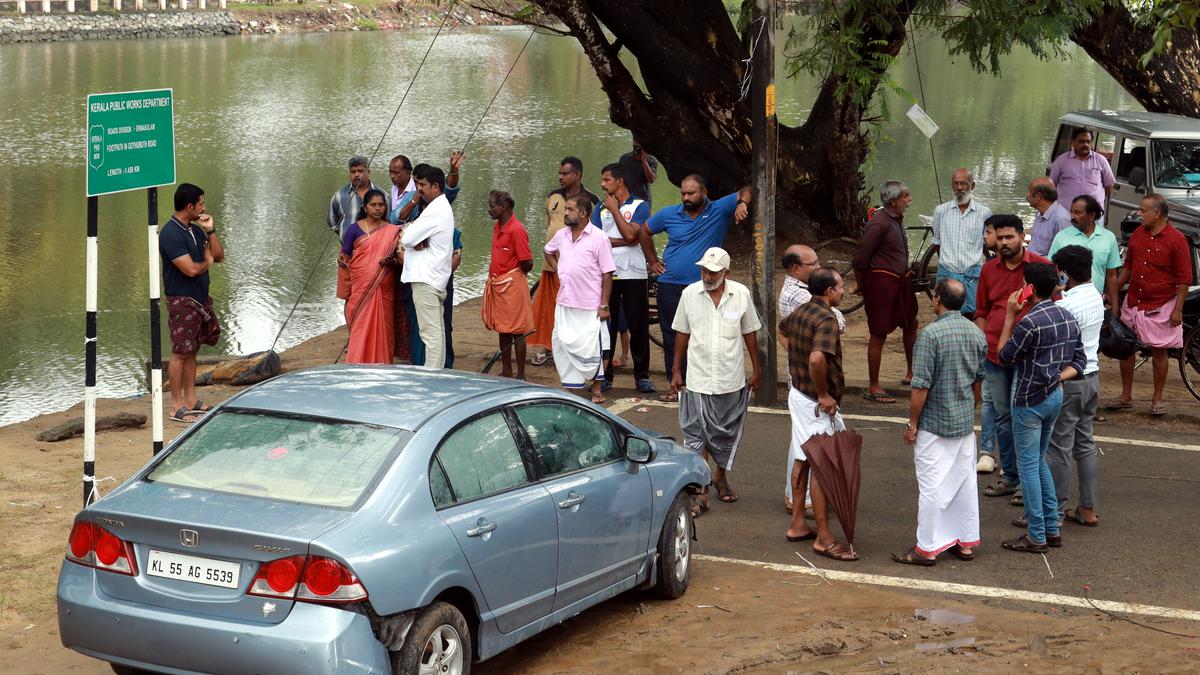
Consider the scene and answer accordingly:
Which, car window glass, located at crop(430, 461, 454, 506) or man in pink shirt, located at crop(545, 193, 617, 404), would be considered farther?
man in pink shirt, located at crop(545, 193, 617, 404)

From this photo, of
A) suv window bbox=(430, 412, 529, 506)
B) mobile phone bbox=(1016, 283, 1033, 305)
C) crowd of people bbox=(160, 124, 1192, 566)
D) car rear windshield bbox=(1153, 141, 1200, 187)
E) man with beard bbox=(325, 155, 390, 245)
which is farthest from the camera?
car rear windshield bbox=(1153, 141, 1200, 187)

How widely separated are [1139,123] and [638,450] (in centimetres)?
1151

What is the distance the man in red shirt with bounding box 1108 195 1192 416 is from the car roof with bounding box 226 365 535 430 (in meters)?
6.31

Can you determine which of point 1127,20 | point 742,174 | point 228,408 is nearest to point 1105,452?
point 228,408

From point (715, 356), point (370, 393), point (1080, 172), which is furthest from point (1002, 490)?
point (1080, 172)

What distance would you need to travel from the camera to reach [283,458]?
5785 mm

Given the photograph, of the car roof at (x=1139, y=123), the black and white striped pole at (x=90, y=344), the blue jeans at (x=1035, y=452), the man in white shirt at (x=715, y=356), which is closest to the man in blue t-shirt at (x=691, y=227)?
the man in white shirt at (x=715, y=356)

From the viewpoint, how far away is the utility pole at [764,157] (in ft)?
36.5

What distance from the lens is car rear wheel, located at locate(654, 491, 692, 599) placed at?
7.35m

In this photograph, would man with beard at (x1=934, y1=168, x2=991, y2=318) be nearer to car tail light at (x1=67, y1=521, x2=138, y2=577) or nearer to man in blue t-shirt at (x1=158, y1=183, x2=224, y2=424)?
man in blue t-shirt at (x1=158, y1=183, x2=224, y2=424)

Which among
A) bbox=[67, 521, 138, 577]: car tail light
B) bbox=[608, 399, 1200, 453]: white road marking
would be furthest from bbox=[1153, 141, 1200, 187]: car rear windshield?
bbox=[67, 521, 138, 577]: car tail light

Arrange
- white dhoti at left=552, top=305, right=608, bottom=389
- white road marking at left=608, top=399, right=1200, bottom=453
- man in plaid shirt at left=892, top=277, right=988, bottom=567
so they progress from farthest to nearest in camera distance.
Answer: white dhoti at left=552, top=305, right=608, bottom=389, white road marking at left=608, top=399, right=1200, bottom=453, man in plaid shirt at left=892, top=277, right=988, bottom=567

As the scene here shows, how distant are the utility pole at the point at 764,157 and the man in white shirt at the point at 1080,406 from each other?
293 centimetres

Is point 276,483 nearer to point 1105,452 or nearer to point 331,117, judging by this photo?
Result: point 1105,452
